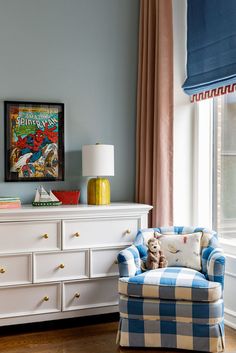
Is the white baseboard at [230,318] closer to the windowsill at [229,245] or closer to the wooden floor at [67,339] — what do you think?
the wooden floor at [67,339]

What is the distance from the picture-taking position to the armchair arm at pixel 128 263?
9.45 ft

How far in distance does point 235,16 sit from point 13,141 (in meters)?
1.81

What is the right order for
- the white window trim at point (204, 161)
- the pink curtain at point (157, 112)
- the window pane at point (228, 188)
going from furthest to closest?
the white window trim at point (204, 161)
the pink curtain at point (157, 112)
the window pane at point (228, 188)

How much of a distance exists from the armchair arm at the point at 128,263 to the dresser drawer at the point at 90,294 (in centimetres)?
45

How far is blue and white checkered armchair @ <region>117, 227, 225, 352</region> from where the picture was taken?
269 centimetres

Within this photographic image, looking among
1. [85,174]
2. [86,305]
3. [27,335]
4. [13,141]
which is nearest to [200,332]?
[86,305]

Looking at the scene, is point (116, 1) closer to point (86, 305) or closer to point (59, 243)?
point (59, 243)

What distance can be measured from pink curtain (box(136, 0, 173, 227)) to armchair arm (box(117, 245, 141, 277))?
0.66 metres

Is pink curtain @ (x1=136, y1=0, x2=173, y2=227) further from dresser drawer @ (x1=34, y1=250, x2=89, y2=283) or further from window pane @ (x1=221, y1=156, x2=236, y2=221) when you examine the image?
dresser drawer @ (x1=34, y1=250, x2=89, y2=283)

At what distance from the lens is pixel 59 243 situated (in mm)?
3199

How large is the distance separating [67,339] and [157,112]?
1799mm

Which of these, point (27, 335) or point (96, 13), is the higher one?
point (96, 13)

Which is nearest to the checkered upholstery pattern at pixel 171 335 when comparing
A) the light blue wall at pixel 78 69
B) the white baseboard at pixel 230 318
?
the white baseboard at pixel 230 318

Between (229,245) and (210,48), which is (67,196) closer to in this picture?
(229,245)
